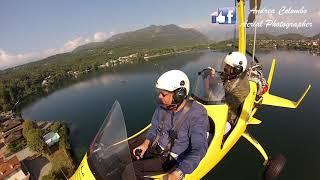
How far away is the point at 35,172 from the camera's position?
61.8ft

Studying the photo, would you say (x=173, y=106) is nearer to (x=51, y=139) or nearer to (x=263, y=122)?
(x=51, y=139)

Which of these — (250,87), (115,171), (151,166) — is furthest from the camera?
(250,87)

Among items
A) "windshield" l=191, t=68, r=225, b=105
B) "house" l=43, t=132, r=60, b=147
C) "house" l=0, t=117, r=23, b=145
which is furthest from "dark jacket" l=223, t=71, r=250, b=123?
"house" l=0, t=117, r=23, b=145

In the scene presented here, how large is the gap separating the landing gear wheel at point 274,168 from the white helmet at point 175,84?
3805 mm

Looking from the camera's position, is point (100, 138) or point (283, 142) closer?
point (100, 138)

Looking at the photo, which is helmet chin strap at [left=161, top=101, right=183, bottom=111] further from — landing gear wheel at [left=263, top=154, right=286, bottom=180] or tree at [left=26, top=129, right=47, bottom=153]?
tree at [left=26, top=129, right=47, bottom=153]

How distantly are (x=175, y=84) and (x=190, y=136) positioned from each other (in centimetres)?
73

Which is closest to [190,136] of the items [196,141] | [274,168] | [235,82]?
[196,141]

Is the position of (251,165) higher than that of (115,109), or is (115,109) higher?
(115,109)

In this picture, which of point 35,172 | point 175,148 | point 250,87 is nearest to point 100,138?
point 175,148

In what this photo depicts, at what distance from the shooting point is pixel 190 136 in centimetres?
312

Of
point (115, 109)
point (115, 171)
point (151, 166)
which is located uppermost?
point (115, 109)

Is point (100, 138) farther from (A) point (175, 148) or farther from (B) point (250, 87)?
(B) point (250, 87)

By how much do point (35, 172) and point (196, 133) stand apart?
19.9 m
